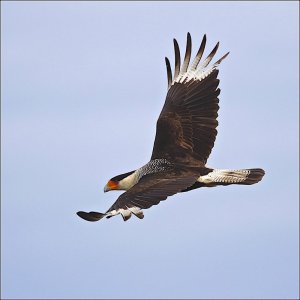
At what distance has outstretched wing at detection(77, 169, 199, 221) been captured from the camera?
354 inches

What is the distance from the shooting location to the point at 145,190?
380 inches

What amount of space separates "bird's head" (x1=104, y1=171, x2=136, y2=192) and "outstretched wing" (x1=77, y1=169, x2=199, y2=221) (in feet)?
1.26

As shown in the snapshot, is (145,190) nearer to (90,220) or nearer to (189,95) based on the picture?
(90,220)

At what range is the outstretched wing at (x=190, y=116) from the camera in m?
10.9

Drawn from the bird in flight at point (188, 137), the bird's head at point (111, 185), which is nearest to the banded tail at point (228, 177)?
the bird in flight at point (188, 137)

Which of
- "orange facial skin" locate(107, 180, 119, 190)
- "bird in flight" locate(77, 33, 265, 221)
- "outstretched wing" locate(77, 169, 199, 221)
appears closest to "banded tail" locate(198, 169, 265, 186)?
"bird in flight" locate(77, 33, 265, 221)

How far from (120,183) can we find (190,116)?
43.8 inches

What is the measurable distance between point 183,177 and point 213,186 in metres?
0.53

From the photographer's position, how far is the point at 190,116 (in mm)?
11086

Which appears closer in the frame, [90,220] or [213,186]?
[90,220]

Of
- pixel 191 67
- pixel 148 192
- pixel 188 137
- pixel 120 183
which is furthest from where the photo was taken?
pixel 191 67

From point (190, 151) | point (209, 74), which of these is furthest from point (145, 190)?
point (209, 74)

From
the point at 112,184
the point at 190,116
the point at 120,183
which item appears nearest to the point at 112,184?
the point at 112,184

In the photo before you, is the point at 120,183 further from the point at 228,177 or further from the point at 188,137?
the point at 228,177
